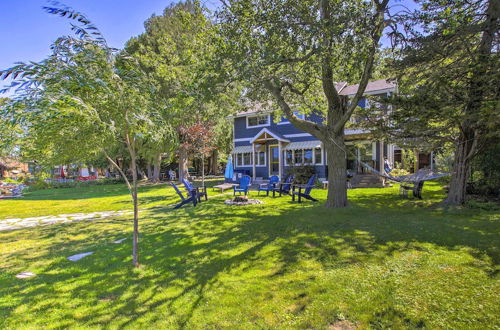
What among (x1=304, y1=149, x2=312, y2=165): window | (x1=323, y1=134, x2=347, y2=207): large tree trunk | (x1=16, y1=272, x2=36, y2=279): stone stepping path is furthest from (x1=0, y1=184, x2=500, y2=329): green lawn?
(x1=304, y1=149, x2=312, y2=165): window

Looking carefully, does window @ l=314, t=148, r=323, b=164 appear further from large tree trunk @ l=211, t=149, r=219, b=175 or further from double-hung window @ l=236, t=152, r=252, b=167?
large tree trunk @ l=211, t=149, r=219, b=175

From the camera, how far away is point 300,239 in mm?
5703

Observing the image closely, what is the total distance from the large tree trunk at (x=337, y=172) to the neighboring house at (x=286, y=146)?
8.60 m

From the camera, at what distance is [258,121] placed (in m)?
22.0

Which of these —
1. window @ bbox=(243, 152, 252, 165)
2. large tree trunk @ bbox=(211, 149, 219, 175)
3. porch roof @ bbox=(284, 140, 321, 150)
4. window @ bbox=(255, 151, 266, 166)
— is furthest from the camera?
large tree trunk @ bbox=(211, 149, 219, 175)

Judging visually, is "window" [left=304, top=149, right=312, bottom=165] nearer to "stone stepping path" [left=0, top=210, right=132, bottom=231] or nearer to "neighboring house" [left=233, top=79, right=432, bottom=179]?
"neighboring house" [left=233, top=79, right=432, bottom=179]

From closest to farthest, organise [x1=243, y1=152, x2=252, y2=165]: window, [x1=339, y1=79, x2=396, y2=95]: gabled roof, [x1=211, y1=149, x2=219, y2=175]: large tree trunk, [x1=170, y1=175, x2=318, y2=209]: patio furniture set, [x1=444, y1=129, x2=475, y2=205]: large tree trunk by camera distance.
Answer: [x1=444, y1=129, x2=475, y2=205]: large tree trunk
[x1=170, y1=175, x2=318, y2=209]: patio furniture set
[x1=339, y1=79, x2=396, y2=95]: gabled roof
[x1=243, y1=152, x2=252, y2=165]: window
[x1=211, y1=149, x2=219, y2=175]: large tree trunk

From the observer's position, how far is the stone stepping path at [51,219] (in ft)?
28.5

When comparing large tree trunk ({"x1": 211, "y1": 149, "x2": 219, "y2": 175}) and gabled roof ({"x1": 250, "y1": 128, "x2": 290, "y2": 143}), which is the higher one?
gabled roof ({"x1": 250, "y1": 128, "x2": 290, "y2": 143})

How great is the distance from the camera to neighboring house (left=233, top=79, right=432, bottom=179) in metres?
17.9

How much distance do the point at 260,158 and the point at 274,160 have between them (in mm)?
1232

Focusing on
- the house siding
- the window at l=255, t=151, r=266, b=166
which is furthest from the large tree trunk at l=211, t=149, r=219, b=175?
the window at l=255, t=151, r=266, b=166

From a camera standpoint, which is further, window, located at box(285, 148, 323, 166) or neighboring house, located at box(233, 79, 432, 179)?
window, located at box(285, 148, 323, 166)

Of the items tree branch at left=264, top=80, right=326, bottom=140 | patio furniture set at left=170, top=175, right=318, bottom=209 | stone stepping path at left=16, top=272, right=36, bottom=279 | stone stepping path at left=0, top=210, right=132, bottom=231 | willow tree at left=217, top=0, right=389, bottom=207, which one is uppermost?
willow tree at left=217, top=0, right=389, bottom=207
